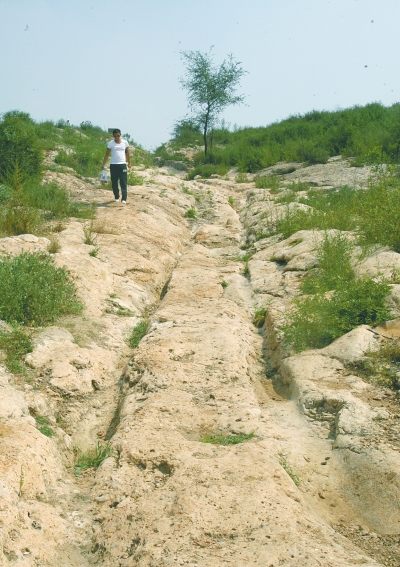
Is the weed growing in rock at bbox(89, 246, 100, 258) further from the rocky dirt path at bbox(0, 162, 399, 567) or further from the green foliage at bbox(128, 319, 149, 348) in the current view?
the green foliage at bbox(128, 319, 149, 348)

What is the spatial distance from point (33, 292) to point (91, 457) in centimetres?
197

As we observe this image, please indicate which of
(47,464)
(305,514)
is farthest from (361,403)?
(47,464)

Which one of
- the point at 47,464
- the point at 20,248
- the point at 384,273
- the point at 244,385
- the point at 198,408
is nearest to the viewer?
the point at 47,464

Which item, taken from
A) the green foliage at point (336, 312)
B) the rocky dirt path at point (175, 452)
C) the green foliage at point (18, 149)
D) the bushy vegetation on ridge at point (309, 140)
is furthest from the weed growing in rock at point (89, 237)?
the bushy vegetation on ridge at point (309, 140)

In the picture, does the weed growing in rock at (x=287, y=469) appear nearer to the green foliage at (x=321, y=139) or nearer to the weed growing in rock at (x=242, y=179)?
the green foliage at (x=321, y=139)

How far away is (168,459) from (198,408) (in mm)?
706

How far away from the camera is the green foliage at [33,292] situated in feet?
17.2

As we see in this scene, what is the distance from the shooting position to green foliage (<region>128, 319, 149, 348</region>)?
5.73 meters

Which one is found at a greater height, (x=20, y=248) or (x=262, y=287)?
(x=20, y=248)

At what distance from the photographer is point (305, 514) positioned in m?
3.03

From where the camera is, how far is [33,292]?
17.6 ft

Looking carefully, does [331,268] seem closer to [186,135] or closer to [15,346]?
[15,346]

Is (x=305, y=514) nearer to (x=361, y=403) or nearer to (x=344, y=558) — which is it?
(x=344, y=558)

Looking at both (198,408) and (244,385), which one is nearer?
(198,408)
